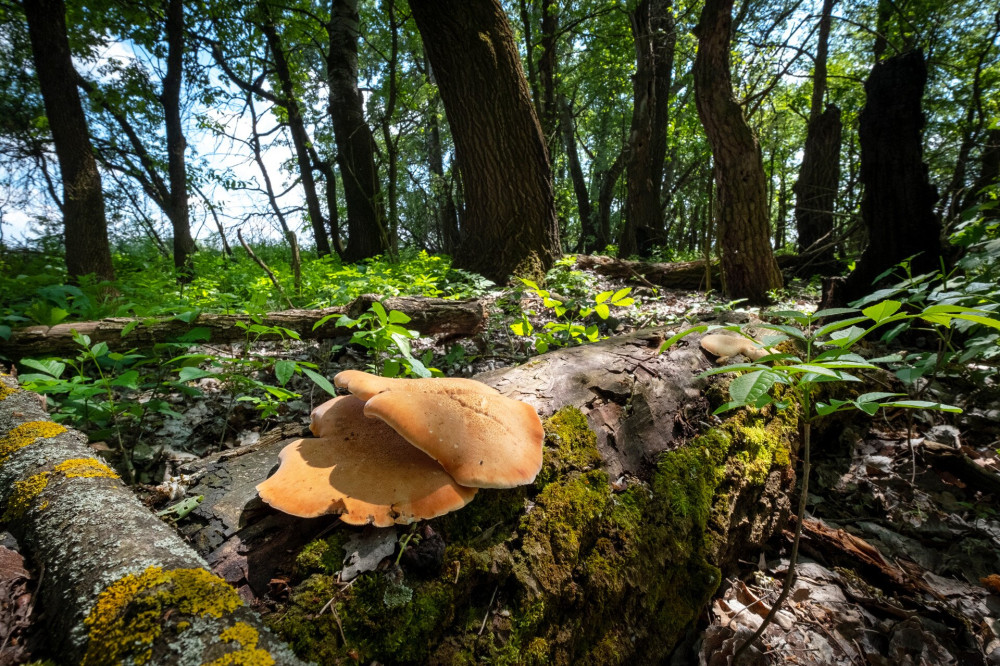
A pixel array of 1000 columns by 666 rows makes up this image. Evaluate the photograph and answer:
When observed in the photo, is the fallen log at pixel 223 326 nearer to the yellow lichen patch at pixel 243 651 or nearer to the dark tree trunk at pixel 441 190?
the yellow lichen patch at pixel 243 651

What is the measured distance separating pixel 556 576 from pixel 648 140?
10.8 meters

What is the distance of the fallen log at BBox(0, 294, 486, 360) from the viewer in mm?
2721

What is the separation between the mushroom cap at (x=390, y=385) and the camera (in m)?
1.39

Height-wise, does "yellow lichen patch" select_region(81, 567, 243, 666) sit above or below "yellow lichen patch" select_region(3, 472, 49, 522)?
below

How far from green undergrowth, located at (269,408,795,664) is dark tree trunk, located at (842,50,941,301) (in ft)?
12.2

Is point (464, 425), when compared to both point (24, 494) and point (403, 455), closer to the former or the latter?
point (403, 455)

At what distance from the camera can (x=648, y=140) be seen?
9922 millimetres

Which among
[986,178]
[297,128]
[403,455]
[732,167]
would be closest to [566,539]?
[403,455]

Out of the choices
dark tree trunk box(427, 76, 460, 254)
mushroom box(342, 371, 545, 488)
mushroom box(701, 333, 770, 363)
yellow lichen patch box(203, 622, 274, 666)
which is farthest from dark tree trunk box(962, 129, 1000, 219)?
dark tree trunk box(427, 76, 460, 254)

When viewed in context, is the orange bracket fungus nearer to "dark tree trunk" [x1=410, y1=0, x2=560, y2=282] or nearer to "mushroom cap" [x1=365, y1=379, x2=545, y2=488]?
"mushroom cap" [x1=365, y1=379, x2=545, y2=488]

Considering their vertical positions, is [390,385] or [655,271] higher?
[655,271]

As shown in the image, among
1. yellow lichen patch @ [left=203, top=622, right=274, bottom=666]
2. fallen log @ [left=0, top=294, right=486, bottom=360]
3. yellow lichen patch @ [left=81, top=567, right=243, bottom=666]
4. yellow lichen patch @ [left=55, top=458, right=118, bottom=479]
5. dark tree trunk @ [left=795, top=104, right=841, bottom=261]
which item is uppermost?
dark tree trunk @ [left=795, top=104, right=841, bottom=261]

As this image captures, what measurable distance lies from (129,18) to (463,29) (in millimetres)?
9691

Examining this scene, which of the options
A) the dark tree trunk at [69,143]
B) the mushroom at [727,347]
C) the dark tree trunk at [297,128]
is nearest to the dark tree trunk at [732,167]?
the mushroom at [727,347]
